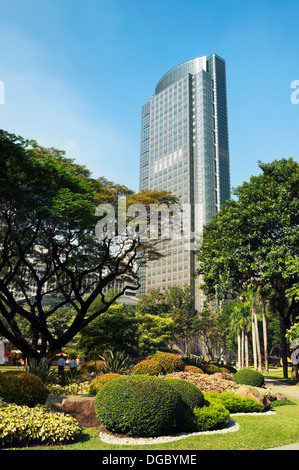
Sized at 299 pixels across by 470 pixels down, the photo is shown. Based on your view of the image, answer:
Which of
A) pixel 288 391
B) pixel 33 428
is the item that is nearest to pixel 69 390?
pixel 33 428

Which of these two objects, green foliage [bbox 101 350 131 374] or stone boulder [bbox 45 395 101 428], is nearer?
stone boulder [bbox 45 395 101 428]

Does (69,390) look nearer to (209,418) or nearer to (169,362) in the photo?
(169,362)

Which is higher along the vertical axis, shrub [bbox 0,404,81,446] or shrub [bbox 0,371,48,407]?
shrub [bbox 0,371,48,407]

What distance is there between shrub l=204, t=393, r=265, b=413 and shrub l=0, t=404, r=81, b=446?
276 inches

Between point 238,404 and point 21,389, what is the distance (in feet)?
31.0

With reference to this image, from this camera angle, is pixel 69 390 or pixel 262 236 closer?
pixel 69 390

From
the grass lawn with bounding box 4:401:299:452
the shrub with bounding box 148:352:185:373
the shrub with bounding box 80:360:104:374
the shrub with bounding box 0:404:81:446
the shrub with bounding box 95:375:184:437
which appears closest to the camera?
the grass lawn with bounding box 4:401:299:452

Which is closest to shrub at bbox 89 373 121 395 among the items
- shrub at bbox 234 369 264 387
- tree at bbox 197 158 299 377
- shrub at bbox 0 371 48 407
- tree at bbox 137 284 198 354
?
shrub at bbox 0 371 48 407

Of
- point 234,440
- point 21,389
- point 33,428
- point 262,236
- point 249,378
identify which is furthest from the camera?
point 262,236

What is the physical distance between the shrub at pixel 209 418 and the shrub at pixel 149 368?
6.56 metres

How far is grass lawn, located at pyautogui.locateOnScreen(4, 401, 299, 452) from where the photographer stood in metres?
9.88

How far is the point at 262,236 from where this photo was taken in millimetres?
27469

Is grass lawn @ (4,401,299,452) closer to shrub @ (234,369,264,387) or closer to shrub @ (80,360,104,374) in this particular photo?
shrub @ (234,369,264,387)

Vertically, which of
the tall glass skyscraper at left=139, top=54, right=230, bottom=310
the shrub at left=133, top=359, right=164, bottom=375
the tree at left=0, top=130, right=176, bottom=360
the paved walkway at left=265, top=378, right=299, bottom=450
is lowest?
the paved walkway at left=265, top=378, right=299, bottom=450
